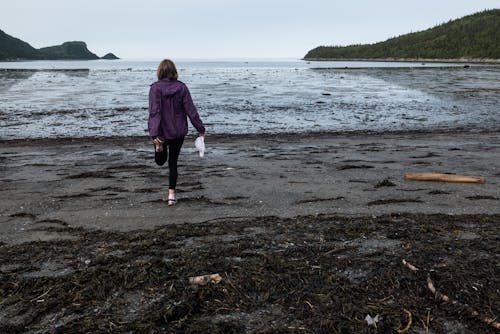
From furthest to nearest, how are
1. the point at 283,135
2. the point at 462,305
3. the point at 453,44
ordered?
the point at 453,44 → the point at 283,135 → the point at 462,305

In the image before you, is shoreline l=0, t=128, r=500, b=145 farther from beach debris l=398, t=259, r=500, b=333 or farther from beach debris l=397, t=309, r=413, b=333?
beach debris l=397, t=309, r=413, b=333

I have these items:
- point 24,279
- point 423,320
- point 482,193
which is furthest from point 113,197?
point 482,193

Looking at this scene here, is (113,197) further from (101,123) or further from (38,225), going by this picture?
(101,123)

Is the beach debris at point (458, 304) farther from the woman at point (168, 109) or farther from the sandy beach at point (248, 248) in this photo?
the woman at point (168, 109)

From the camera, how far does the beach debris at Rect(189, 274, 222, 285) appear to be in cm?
420

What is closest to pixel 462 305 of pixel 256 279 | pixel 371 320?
pixel 371 320

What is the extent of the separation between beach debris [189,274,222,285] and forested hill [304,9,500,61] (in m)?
99.0

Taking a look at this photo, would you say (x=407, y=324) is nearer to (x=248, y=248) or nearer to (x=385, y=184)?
(x=248, y=248)

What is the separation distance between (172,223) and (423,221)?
3.33 m

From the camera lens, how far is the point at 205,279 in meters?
4.24

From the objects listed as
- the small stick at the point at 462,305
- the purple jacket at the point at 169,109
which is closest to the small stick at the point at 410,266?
the small stick at the point at 462,305

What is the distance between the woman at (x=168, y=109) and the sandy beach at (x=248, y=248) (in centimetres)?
106

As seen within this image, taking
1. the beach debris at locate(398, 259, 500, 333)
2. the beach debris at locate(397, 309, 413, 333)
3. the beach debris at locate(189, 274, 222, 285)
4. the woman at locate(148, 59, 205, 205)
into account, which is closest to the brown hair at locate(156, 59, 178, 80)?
the woman at locate(148, 59, 205, 205)

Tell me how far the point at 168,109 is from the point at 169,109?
0.05 feet
